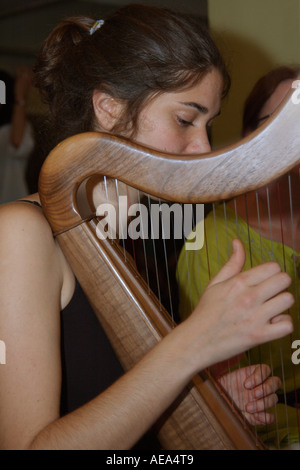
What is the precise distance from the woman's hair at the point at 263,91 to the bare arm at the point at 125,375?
2.64ft

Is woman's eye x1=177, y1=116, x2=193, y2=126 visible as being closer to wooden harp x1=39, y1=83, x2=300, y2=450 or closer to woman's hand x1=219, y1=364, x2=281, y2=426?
wooden harp x1=39, y1=83, x2=300, y2=450

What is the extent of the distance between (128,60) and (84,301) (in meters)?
0.36

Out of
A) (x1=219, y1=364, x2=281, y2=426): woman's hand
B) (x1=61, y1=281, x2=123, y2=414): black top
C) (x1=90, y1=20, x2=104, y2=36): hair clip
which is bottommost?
(x1=219, y1=364, x2=281, y2=426): woman's hand

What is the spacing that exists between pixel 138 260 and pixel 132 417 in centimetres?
47

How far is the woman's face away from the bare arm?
0.26 m

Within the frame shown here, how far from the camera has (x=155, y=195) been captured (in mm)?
703

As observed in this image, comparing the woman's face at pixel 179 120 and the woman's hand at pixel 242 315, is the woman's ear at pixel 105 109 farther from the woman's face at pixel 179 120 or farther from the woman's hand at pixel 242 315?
the woman's hand at pixel 242 315

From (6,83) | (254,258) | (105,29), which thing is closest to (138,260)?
(254,258)

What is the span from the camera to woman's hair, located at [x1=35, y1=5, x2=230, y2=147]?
0.88m

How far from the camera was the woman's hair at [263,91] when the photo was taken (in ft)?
4.54

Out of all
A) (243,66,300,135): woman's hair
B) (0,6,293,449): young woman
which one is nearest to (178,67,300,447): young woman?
(243,66,300,135): woman's hair

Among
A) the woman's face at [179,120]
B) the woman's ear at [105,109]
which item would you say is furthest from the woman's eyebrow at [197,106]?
the woman's ear at [105,109]

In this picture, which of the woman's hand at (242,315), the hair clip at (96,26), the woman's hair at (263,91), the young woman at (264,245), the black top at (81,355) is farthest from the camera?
the woman's hair at (263,91)
